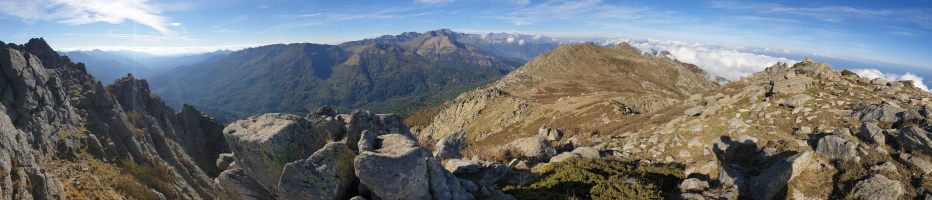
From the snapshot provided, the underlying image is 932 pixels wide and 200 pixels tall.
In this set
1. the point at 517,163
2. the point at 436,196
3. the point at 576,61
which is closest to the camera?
the point at 436,196

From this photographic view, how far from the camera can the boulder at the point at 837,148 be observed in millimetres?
20797

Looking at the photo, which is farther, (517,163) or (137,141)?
(137,141)

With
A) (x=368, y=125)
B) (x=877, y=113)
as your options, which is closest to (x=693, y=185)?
(x=877, y=113)

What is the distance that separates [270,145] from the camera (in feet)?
58.5

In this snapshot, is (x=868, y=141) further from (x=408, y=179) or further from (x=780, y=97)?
(x=408, y=179)

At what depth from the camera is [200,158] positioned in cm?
5884

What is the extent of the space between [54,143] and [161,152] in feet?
45.3

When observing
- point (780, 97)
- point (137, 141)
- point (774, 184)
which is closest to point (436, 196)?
point (774, 184)

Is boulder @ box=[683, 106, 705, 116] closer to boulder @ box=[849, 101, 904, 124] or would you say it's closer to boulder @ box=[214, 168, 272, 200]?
boulder @ box=[849, 101, 904, 124]

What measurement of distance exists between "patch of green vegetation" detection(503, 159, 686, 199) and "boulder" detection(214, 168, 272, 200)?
11695 mm

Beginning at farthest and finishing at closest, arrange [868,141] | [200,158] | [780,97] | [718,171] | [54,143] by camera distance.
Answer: [200,158] < [780,97] < [54,143] < [718,171] < [868,141]

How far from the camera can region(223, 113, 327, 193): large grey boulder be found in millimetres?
17906

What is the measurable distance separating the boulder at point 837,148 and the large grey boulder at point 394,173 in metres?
19.4

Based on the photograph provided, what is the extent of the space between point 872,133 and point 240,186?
99.6 feet
